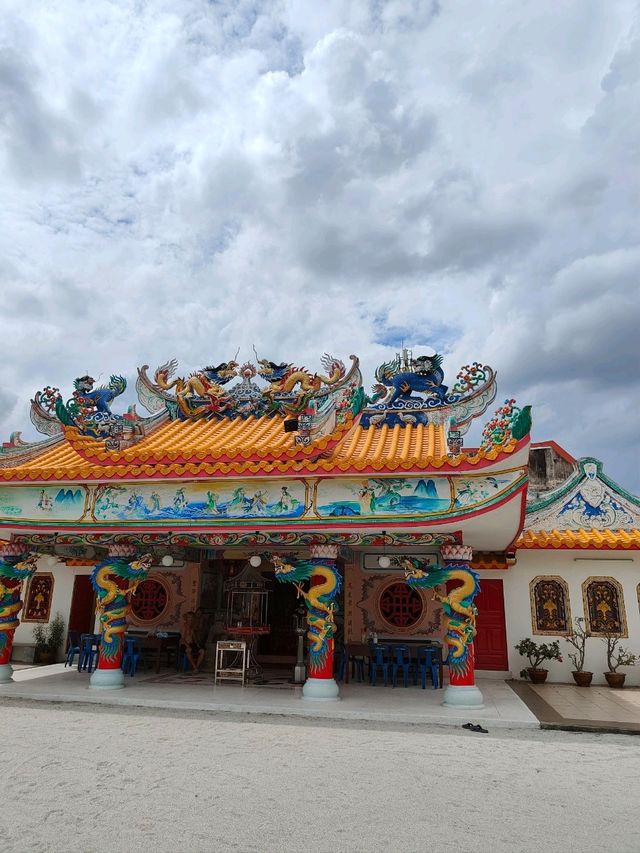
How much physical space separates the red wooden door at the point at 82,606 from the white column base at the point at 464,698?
9189mm

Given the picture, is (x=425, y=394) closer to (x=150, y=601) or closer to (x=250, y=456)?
(x=250, y=456)

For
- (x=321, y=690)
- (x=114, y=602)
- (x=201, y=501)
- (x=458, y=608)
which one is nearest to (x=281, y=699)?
(x=321, y=690)

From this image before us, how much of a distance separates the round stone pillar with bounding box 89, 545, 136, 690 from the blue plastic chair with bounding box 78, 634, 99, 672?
6.81 ft

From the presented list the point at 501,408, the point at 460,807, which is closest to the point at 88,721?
the point at 460,807

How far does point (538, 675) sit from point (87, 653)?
885 centimetres

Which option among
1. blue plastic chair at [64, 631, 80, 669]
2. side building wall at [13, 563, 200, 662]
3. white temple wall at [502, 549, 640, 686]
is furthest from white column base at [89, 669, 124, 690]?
white temple wall at [502, 549, 640, 686]

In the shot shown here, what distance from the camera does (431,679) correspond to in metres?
10.6

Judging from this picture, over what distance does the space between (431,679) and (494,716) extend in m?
3.12

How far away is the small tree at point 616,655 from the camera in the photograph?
1080 centimetres

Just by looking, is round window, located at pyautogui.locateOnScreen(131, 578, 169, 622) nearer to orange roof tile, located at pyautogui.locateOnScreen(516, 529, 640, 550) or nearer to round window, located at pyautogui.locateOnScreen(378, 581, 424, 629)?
round window, located at pyautogui.locateOnScreen(378, 581, 424, 629)

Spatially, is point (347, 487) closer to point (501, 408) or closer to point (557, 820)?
point (501, 408)

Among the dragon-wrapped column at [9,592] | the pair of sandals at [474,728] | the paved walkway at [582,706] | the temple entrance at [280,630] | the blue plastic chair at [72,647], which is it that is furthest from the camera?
the temple entrance at [280,630]

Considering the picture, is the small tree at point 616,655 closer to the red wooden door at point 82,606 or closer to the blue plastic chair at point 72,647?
the blue plastic chair at point 72,647

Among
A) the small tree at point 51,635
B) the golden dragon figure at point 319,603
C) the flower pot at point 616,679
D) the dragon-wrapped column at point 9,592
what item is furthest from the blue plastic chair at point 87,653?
the flower pot at point 616,679
